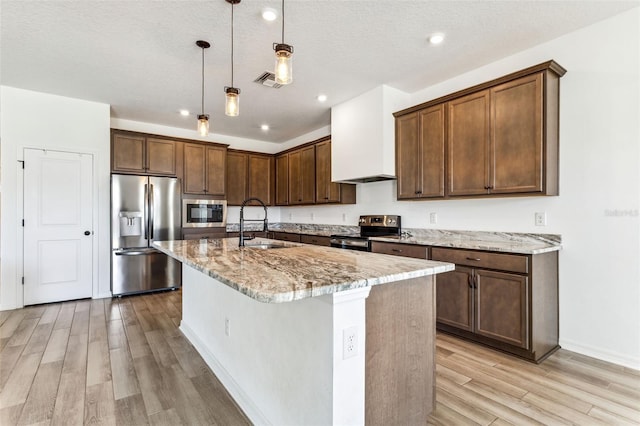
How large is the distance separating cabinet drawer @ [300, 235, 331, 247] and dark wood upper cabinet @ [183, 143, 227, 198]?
5.38 ft

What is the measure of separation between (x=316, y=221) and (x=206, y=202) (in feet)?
6.22

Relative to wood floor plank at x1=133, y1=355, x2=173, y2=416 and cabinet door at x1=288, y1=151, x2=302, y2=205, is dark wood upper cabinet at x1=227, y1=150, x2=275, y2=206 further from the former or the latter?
wood floor plank at x1=133, y1=355, x2=173, y2=416

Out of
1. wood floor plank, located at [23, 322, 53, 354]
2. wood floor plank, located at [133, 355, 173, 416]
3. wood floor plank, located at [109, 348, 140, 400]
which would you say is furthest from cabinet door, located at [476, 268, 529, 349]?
wood floor plank, located at [23, 322, 53, 354]

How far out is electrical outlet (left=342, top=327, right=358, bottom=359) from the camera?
47.9 inches

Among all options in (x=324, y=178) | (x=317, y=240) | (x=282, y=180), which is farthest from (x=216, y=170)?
(x=317, y=240)

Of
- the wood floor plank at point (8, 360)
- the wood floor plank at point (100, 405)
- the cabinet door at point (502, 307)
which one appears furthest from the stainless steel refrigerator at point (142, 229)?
the cabinet door at point (502, 307)

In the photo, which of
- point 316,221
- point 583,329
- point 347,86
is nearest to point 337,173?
point 347,86

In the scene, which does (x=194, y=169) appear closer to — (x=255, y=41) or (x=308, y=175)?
(x=308, y=175)

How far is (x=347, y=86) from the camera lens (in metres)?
3.72

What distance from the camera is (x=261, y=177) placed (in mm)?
6090

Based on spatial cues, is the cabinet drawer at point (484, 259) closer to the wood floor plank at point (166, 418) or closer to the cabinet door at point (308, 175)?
the wood floor plank at point (166, 418)

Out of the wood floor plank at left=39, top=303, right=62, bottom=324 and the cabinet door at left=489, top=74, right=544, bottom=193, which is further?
the wood floor plank at left=39, top=303, right=62, bottom=324

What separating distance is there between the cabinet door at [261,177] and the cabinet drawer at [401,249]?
10.1 feet

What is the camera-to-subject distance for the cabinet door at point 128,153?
449cm
